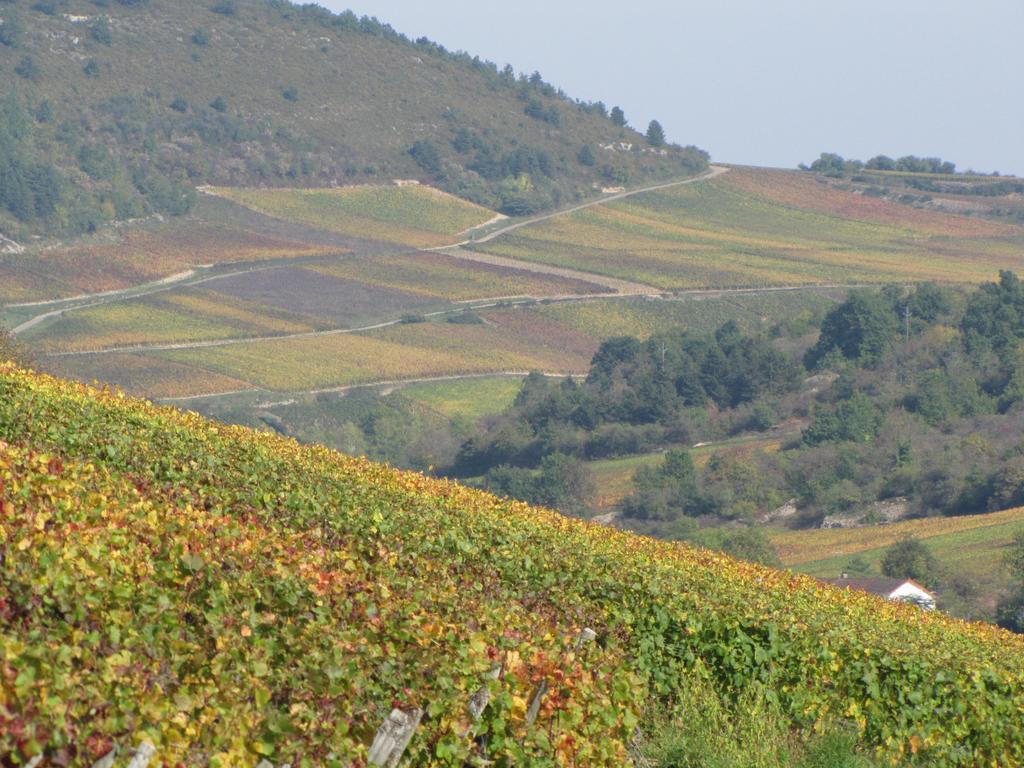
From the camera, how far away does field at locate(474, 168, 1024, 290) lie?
403 ft

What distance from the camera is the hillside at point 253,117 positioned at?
127 m

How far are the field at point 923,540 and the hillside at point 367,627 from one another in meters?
35.5

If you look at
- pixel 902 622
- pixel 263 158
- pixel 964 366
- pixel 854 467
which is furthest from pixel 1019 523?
pixel 263 158

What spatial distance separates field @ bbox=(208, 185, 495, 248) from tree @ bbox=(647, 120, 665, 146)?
34695mm

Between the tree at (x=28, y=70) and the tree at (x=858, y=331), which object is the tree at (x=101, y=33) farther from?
the tree at (x=858, y=331)

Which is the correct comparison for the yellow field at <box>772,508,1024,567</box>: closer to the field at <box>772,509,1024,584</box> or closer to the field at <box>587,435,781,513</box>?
the field at <box>772,509,1024,584</box>

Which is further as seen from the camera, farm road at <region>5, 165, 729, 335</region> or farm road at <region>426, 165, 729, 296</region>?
farm road at <region>426, 165, 729, 296</region>

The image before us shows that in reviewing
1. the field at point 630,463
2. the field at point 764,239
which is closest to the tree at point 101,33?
the field at point 764,239

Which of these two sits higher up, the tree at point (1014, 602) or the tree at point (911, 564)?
the tree at point (1014, 602)

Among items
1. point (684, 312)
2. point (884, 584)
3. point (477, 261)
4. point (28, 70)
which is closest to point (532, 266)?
point (477, 261)

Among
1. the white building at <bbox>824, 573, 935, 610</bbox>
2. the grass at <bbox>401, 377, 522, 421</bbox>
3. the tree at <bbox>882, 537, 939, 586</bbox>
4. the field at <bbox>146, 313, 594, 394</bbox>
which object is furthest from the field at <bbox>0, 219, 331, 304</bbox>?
the white building at <bbox>824, 573, 935, 610</bbox>

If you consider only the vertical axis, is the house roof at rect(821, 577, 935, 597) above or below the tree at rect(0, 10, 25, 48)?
below

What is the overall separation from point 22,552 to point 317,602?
5.31ft

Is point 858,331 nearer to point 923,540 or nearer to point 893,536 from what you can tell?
point 893,536
